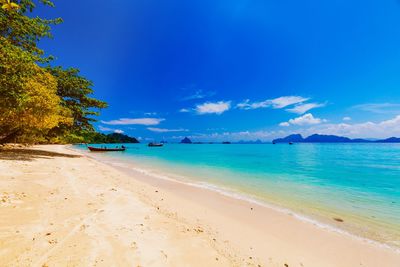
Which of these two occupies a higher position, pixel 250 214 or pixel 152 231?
pixel 152 231

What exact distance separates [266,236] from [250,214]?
200 cm

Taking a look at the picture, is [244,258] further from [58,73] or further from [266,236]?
[58,73]

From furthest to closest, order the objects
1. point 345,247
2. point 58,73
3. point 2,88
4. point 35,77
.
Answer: point 58,73 → point 35,77 → point 2,88 → point 345,247

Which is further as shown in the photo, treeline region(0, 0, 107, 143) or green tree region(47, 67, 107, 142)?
green tree region(47, 67, 107, 142)

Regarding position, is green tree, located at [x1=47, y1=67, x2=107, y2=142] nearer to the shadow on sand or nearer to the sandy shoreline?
the shadow on sand

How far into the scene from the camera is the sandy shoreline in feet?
12.4

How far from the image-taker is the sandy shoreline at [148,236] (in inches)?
149

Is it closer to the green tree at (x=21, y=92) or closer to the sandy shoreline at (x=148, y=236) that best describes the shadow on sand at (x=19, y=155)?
the green tree at (x=21, y=92)

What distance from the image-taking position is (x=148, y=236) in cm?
472

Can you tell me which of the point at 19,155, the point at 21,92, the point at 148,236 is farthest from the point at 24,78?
the point at 148,236

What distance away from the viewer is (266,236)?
19.1 feet

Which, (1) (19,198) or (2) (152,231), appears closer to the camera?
(2) (152,231)

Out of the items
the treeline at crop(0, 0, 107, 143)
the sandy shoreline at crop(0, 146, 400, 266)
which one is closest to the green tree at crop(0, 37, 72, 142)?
the treeline at crop(0, 0, 107, 143)

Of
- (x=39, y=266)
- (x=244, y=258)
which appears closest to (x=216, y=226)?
(x=244, y=258)
